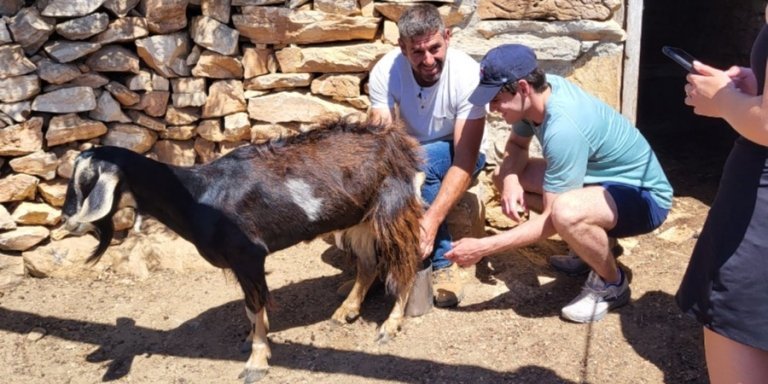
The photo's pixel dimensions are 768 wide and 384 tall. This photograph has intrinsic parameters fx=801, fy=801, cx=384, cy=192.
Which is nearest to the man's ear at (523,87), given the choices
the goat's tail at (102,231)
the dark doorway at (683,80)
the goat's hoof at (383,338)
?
the goat's hoof at (383,338)

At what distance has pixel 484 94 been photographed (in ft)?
12.3

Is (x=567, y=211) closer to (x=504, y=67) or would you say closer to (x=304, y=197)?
(x=504, y=67)

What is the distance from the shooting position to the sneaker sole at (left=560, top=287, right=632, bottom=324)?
409 centimetres

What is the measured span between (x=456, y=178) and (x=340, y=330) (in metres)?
1.02

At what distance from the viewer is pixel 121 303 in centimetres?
471

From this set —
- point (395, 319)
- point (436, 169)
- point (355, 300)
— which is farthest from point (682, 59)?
point (355, 300)

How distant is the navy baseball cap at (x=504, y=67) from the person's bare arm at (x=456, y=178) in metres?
0.51

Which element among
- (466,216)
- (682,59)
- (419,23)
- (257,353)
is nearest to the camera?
(682,59)

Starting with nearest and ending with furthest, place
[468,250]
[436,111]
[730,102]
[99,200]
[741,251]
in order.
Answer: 1. [730,102]
2. [741,251]
3. [99,200]
4. [468,250]
5. [436,111]

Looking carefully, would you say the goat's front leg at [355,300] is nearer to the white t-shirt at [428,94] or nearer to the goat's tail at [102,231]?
the white t-shirt at [428,94]

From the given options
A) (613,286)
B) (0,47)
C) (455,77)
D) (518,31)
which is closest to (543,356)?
(613,286)

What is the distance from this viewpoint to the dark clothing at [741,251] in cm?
235

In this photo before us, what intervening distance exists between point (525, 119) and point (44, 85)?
2960 mm

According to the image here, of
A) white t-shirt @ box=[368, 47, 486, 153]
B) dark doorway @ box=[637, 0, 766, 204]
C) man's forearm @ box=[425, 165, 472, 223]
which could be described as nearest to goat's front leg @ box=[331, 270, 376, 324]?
man's forearm @ box=[425, 165, 472, 223]
